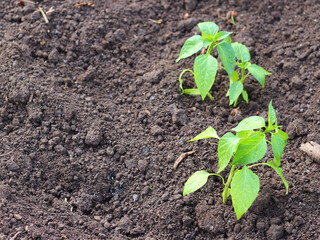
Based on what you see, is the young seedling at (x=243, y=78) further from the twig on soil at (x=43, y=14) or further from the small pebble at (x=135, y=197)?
the twig on soil at (x=43, y=14)

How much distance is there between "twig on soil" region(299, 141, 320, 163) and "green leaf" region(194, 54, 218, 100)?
849 mm

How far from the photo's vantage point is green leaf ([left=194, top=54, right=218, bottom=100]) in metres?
2.71

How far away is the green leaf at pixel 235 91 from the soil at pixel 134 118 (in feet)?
0.63

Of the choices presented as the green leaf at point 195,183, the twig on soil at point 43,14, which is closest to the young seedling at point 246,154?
the green leaf at point 195,183

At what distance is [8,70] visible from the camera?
3309 mm

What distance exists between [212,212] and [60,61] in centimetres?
186

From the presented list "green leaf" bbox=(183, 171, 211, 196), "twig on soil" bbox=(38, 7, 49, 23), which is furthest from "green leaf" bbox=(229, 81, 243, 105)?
"twig on soil" bbox=(38, 7, 49, 23)

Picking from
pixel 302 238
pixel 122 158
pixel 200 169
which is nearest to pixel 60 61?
pixel 122 158

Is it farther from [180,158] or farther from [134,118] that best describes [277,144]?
[134,118]

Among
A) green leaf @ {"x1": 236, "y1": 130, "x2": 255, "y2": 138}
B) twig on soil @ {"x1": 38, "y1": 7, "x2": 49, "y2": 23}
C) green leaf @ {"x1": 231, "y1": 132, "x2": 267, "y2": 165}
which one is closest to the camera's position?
green leaf @ {"x1": 231, "y1": 132, "x2": 267, "y2": 165}

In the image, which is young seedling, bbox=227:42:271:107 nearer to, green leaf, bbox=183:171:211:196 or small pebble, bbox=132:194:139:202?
green leaf, bbox=183:171:211:196

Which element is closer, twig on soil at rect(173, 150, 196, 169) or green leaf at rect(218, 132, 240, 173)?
green leaf at rect(218, 132, 240, 173)

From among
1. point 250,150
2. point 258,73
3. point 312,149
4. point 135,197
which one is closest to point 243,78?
point 258,73

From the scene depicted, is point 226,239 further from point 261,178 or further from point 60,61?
point 60,61
